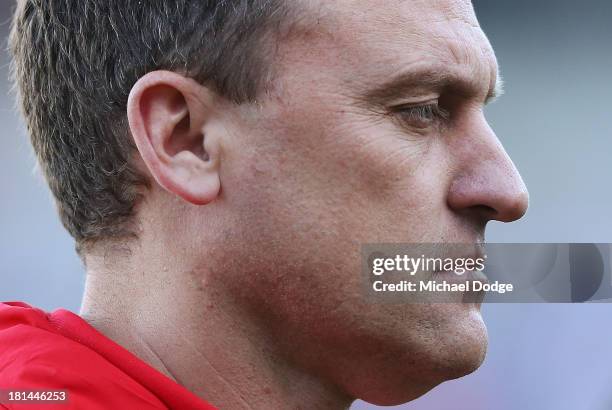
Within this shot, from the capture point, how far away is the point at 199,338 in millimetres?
1243

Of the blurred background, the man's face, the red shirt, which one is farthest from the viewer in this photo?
the blurred background

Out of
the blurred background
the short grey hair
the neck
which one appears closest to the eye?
the short grey hair

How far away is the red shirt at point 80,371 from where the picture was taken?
3.66 feet

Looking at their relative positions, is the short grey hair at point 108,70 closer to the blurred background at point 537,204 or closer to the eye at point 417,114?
the eye at point 417,114

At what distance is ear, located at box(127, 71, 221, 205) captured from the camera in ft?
4.06

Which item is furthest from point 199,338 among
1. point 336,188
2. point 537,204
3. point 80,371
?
point 537,204

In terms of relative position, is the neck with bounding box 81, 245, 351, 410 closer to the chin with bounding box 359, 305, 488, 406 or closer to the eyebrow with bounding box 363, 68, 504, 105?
the chin with bounding box 359, 305, 488, 406

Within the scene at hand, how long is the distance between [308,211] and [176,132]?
23 cm

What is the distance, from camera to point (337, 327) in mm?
1234

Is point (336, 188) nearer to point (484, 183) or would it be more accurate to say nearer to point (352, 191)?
point (352, 191)

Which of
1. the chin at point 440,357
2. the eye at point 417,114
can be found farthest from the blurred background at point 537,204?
the eye at point 417,114

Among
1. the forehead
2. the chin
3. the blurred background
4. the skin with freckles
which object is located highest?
the blurred background

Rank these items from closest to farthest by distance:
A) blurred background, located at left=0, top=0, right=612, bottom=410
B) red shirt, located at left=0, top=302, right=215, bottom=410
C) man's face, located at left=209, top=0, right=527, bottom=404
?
red shirt, located at left=0, top=302, right=215, bottom=410, man's face, located at left=209, top=0, right=527, bottom=404, blurred background, located at left=0, top=0, right=612, bottom=410

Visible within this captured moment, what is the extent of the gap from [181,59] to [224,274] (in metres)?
0.32
